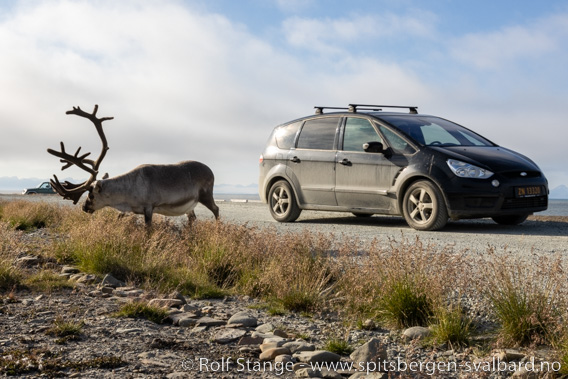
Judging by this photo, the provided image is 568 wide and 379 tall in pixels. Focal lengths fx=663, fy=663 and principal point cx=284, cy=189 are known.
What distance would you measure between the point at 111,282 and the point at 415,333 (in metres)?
3.96

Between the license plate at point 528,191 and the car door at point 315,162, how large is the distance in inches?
141

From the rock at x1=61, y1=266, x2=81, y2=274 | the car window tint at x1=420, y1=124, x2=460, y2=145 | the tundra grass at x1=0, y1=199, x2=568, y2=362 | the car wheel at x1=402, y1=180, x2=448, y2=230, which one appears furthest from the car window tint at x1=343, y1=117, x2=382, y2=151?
the rock at x1=61, y1=266, x2=81, y2=274

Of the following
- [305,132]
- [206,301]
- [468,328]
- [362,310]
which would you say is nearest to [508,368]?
[468,328]

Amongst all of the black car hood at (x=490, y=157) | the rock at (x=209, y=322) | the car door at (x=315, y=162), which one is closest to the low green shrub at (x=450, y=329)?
the rock at (x=209, y=322)

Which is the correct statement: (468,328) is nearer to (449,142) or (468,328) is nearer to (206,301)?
(206,301)

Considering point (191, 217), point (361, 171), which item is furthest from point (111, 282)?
point (361, 171)

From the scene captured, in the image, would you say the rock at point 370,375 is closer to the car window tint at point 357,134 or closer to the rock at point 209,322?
the rock at point 209,322

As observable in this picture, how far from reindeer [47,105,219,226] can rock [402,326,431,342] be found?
22.2 feet

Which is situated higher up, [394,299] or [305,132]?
[305,132]

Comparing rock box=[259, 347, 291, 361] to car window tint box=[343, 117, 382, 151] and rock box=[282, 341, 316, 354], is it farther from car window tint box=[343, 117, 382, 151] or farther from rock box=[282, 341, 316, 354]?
car window tint box=[343, 117, 382, 151]

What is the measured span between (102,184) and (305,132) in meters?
4.68

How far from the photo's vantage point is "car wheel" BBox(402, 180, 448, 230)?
12.0 meters

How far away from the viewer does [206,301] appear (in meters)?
7.30

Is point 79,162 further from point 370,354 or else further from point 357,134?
point 370,354
